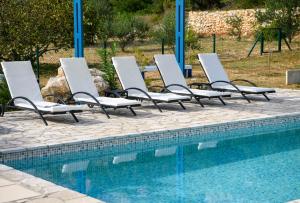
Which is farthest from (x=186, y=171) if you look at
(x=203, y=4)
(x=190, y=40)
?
(x=203, y=4)

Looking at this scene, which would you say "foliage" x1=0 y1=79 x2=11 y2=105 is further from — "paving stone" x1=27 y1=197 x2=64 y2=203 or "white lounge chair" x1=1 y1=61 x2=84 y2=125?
"paving stone" x1=27 y1=197 x2=64 y2=203

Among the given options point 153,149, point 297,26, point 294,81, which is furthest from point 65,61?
point 297,26

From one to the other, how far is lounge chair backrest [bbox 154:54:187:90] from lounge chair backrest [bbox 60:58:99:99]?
172 cm

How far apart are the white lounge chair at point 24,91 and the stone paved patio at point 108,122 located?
27 cm

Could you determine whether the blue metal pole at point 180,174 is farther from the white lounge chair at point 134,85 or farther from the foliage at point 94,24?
the foliage at point 94,24

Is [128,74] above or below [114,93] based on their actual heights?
above

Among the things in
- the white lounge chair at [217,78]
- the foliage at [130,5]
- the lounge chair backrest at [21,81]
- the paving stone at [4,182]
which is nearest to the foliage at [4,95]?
the lounge chair backrest at [21,81]

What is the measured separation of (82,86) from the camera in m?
10.3

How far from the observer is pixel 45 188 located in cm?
528

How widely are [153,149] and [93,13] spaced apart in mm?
14058

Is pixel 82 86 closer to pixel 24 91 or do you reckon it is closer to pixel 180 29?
pixel 24 91

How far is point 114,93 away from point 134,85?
72 centimetres

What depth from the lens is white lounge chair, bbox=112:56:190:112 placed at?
10305 millimetres

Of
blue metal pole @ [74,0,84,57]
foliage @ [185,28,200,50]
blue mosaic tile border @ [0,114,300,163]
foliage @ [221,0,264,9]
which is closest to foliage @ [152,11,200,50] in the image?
foliage @ [185,28,200,50]
